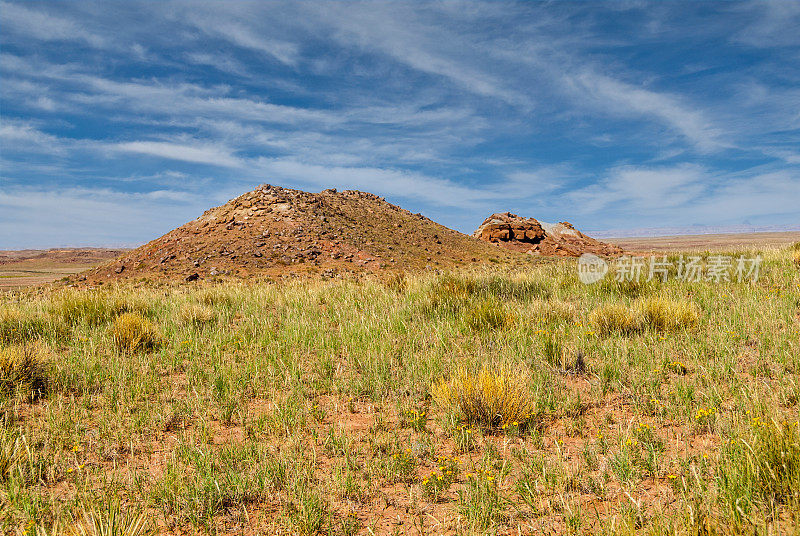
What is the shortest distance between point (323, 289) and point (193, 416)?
7.14m

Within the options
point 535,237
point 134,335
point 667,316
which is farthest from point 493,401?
point 535,237

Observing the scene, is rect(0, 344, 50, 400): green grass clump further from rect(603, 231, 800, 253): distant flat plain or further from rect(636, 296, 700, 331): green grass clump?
rect(603, 231, 800, 253): distant flat plain

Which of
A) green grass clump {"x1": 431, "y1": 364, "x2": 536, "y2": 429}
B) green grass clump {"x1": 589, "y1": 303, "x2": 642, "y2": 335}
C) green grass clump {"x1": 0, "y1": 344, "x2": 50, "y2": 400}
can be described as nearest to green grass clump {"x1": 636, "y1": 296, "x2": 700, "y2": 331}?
green grass clump {"x1": 589, "y1": 303, "x2": 642, "y2": 335}

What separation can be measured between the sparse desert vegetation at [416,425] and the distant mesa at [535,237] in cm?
2674

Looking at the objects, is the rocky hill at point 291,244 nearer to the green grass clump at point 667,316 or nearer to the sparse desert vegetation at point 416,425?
the sparse desert vegetation at point 416,425

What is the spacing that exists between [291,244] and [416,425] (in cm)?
1881

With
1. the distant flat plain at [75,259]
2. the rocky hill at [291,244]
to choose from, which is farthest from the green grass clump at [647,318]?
the distant flat plain at [75,259]

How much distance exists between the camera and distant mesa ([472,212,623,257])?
3300 centimetres

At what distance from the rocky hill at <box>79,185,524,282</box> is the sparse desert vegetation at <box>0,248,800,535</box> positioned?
12803 millimetres

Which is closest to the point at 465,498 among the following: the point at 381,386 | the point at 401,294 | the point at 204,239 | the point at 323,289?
the point at 381,386

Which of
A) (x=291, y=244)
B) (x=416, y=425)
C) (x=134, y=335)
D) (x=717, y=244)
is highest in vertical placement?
(x=717, y=244)

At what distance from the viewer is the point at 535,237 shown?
3438 centimetres

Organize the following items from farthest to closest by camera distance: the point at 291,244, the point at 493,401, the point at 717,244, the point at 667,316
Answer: the point at 717,244
the point at 291,244
the point at 667,316
the point at 493,401

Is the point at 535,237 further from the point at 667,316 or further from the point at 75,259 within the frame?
the point at 75,259
